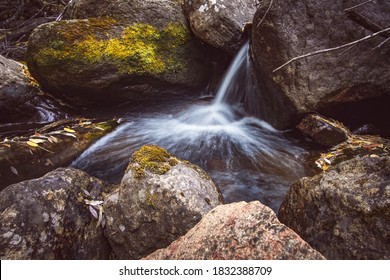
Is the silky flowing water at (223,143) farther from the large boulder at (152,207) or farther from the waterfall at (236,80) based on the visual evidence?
the large boulder at (152,207)

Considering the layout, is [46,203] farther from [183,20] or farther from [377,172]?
[183,20]

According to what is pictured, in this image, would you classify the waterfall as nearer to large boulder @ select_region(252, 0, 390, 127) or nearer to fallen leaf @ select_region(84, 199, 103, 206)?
large boulder @ select_region(252, 0, 390, 127)

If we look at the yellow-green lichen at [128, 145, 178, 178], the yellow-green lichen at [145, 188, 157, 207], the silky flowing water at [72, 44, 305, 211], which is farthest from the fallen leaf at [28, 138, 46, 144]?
the yellow-green lichen at [145, 188, 157, 207]

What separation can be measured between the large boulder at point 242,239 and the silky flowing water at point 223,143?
147 cm

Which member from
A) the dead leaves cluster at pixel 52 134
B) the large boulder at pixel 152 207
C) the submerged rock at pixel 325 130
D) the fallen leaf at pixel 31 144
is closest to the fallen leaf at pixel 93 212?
the large boulder at pixel 152 207

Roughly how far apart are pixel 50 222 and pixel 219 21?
441cm

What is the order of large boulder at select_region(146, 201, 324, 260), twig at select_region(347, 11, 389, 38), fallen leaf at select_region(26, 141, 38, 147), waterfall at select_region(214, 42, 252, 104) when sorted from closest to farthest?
large boulder at select_region(146, 201, 324, 260) < twig at select_region(347, 11, 389, 38) < fallen leaf at select_region(26, 141, 38, 147) < waterfall at select_region(214, 42, 252, 104)

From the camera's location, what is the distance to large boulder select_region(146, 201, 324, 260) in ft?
4.77

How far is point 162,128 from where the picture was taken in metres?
4.82

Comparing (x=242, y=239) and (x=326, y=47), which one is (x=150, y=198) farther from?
(x=326, y=47)

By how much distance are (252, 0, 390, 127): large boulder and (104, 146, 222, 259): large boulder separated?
2297mm

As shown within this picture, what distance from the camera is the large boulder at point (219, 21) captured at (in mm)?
5105
